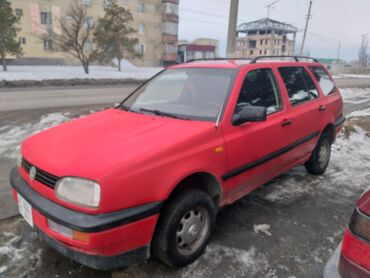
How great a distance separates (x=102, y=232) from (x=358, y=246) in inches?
61.3

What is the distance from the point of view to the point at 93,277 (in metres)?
2.59

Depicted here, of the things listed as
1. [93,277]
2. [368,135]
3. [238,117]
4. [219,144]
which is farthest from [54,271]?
[368,135]

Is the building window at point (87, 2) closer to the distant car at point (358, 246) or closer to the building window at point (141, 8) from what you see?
the building window at point (141, 8)

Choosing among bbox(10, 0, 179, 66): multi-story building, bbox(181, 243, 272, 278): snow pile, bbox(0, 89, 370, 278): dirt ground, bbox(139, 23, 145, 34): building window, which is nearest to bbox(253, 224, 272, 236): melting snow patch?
bbox(0, 89, 370, 278): dirt ground

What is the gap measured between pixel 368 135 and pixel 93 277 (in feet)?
22.7

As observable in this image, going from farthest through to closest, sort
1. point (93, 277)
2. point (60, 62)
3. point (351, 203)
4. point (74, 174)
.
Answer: point (60, 62) < point (351, 203) < point (93, 277) < point (74, 174)

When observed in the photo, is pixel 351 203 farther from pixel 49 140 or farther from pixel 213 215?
pixel 49 140

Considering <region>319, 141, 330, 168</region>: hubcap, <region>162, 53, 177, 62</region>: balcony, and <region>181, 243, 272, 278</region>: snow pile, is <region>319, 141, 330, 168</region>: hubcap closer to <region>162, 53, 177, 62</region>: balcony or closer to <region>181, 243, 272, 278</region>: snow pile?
<region>181, 243, 272, 278</region>: snow pile

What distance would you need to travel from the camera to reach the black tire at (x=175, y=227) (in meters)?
2.50

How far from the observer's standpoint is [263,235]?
3281mm

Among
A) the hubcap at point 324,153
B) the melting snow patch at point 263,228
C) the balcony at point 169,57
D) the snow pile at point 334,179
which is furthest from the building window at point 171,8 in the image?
the melting snow patch at point 263,228

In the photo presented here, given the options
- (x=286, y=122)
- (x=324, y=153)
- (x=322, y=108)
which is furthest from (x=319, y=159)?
(x=286, y=122)

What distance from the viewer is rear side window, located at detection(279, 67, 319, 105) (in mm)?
4027

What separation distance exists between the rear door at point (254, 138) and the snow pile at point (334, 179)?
0.64 metres
